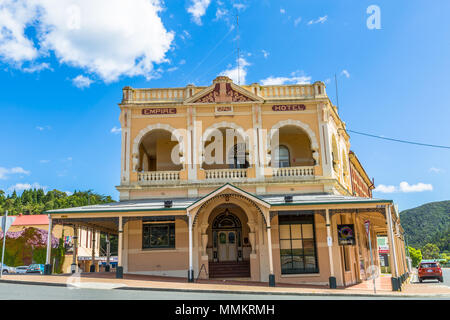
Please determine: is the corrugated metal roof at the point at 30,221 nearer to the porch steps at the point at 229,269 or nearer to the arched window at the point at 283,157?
the porch steps at the point at 229,269

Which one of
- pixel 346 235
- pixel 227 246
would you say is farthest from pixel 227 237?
pixel 346 235

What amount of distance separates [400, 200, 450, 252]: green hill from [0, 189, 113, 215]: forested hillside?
343 ft

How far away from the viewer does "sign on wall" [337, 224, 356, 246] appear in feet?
66.4

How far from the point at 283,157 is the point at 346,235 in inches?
268

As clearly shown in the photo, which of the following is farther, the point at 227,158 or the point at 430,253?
the point at 430,253

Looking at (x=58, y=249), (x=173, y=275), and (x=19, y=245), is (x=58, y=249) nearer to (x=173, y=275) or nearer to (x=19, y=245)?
(x=19, y=245)

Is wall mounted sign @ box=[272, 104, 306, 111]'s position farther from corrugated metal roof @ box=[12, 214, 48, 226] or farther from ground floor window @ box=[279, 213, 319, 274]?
corrugated metal roof @ box=[12, 214, 48, 226]

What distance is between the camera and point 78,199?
7625 centimetres

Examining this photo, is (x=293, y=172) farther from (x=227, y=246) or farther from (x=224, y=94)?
(x=224, y=94)

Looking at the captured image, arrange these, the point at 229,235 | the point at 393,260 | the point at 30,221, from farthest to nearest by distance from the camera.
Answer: the point at 30,221 < the point at 229,235 < the point at 393,260

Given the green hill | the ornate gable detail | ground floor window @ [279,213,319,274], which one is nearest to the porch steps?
ground floor window @ [279,213,319,274]

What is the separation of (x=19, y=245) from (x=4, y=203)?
136 ft

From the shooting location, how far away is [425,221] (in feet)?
517

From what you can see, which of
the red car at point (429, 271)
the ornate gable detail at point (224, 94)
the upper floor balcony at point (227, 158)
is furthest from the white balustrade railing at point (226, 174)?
the red car at point (429, 271)
